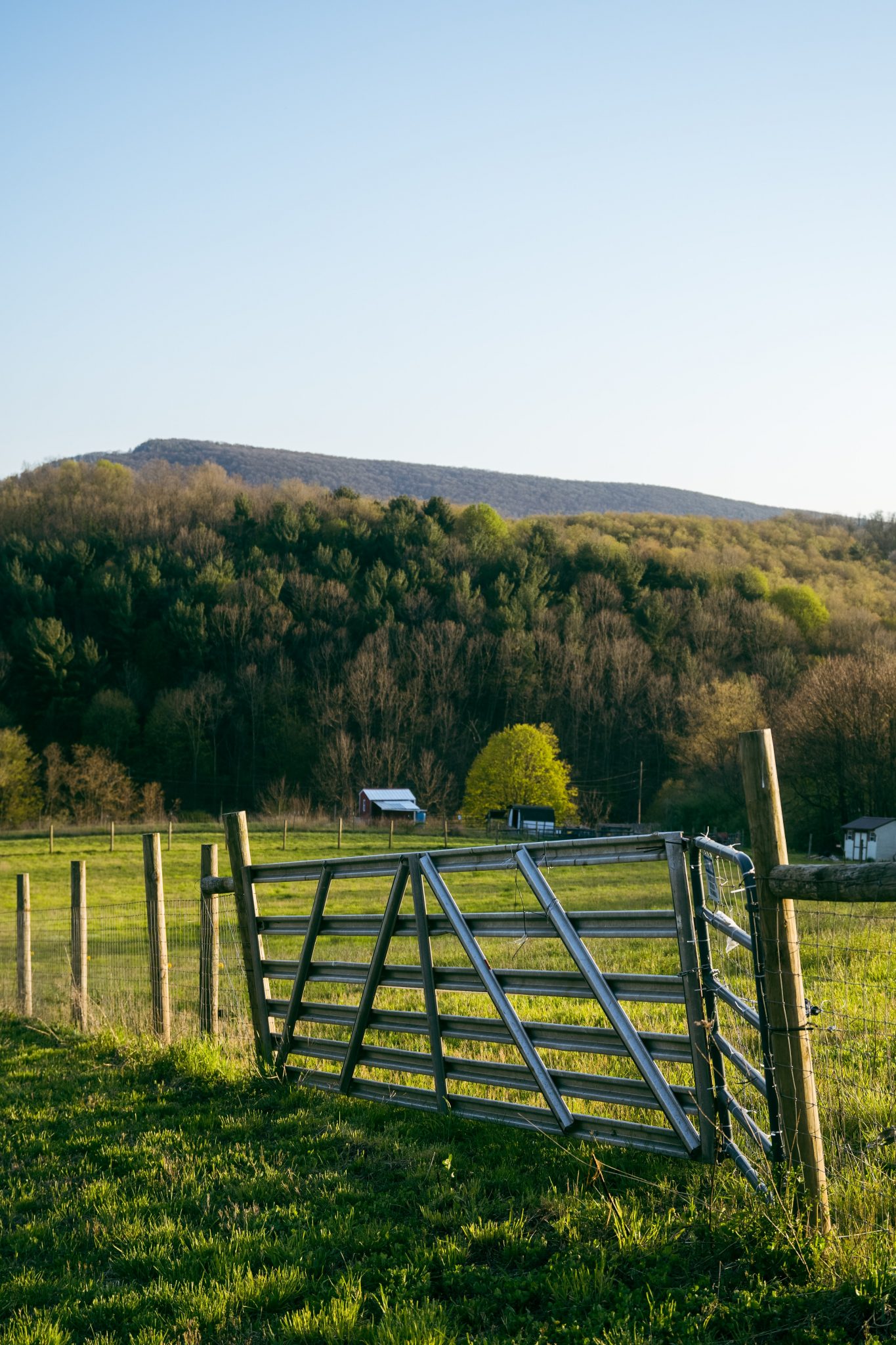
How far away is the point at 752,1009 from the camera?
16.4 ft

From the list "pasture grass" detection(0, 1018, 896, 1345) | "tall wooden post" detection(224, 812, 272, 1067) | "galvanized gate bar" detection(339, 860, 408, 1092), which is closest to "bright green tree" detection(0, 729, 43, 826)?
"tall wooden post" detection(224, 812, 272, 1067)

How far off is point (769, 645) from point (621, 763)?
15.0 metres

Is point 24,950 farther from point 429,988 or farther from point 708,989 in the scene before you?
point 708,989

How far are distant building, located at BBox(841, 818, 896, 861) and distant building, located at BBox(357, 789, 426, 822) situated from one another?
3222 cm

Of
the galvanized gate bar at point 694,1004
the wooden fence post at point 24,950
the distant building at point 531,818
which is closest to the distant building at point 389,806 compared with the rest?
the distant building at point 531,818

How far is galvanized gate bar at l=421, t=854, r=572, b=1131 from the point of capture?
19.1 feet

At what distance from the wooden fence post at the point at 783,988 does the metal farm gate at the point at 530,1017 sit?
128 millimetres

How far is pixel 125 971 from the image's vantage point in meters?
16.6

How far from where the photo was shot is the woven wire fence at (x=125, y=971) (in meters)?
10.2

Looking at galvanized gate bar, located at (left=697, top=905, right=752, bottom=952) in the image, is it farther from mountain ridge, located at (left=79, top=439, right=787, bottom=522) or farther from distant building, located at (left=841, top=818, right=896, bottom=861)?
mountain ridge, located at (left=79, top=439, right=787, bottom=522)

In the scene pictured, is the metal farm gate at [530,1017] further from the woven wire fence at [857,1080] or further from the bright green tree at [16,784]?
the bright green tree at [16,784]

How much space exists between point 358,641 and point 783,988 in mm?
85276

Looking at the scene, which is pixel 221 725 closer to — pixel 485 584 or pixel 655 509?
pixel 485 584

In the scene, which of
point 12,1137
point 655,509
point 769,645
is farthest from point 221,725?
point 655,509
